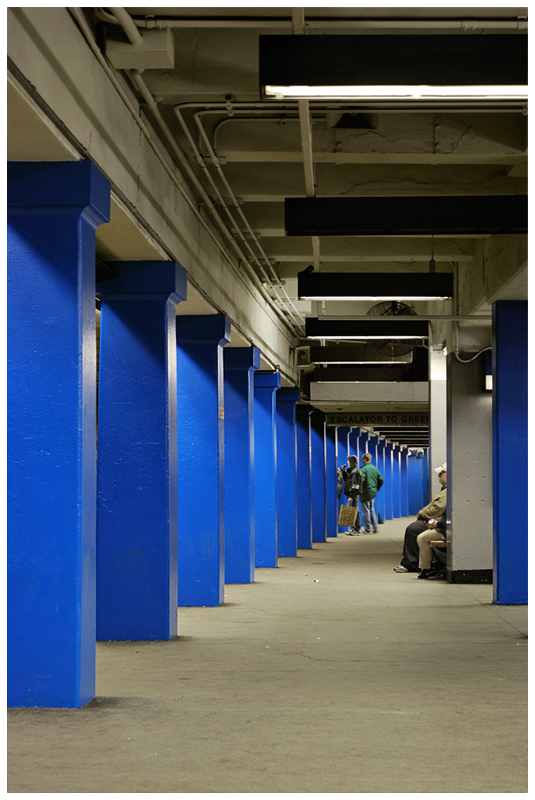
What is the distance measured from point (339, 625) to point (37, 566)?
3947 millimetres

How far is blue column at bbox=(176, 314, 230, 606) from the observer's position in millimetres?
9414

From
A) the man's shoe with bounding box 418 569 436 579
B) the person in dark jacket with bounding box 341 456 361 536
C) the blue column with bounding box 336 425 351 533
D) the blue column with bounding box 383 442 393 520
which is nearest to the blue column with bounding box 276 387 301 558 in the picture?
the man's shoe with bounding box 418 569 436 579

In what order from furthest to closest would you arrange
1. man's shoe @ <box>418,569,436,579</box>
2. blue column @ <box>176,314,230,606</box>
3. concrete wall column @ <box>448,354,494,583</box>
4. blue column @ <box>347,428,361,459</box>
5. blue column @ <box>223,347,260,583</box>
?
blue column @ <box>347,428,361,459</box>
man's shoe @ <box>418,569,436,579</box>
blue column @ <box>223,347,260,583</box>
concrete wall column @ <box>448,354,494,583</box>
blue column @ <box>176,314,230,606</box>

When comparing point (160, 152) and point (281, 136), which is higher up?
point (281, 136)

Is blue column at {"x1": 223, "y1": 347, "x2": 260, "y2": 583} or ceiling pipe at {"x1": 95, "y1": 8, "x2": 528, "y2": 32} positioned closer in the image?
ceiling pipe at {"x1": 95, "y1": 8, "x2": 528, "y2": 32}

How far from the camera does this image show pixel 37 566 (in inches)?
198

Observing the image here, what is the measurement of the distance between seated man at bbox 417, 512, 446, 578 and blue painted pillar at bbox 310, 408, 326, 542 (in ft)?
27.8

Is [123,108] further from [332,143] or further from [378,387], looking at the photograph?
[378,387]

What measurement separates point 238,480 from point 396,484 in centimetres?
3350

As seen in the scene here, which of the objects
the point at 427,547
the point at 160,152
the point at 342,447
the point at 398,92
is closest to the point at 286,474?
the point at 427,547

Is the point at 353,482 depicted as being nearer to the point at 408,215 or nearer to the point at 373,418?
the point at 373,418

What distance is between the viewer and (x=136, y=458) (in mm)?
7340

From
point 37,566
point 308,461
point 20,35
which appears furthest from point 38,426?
point 308,461

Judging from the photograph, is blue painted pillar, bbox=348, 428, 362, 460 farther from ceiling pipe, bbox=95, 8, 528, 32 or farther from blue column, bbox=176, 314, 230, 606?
ceiling pipe, bbox=95, 8, 528, 32
